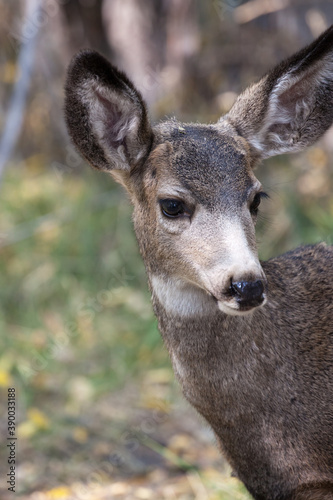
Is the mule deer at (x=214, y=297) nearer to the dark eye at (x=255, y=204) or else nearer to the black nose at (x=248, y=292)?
the dark eye at (x=255, y=204)

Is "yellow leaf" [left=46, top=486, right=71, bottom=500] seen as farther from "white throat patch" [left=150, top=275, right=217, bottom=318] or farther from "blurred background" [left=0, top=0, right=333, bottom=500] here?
"white throat patch" [left=150, top=275, right=217, bottom=318]

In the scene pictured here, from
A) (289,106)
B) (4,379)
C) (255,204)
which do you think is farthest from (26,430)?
(289,106)

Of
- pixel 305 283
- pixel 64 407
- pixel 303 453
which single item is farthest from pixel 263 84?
pixel 64 407

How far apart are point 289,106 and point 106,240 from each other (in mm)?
4510

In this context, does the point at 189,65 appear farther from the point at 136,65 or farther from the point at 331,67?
the point at 331,67

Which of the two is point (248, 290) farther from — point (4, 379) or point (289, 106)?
point (4, 379)

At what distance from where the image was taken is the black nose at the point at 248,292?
2820 millimetres

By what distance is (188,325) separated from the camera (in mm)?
3443

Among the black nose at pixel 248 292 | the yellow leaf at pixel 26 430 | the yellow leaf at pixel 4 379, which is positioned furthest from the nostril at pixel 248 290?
the yellow leaf at pixel 4 379

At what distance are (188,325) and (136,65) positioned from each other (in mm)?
6442

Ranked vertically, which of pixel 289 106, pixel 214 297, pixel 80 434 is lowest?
pixel 80 434

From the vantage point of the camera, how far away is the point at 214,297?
314 centimetres

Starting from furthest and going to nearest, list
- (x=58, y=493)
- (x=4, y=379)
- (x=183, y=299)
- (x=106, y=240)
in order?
(x=106, y=240), (x=4, y=379), (x=58, y=493), (x=183, y=299)

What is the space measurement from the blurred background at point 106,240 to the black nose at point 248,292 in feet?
6.71
